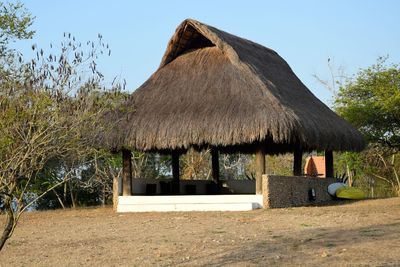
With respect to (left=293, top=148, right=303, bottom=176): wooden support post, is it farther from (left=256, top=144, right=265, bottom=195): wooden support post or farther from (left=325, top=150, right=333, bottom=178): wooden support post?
(left=256, top=144, right=265, bottom=195): wooden support post

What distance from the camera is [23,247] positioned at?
929cm

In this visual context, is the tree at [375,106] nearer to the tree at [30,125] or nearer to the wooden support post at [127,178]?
the wooden support post at [127,178]

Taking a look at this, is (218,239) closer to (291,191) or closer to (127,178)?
(291,191)

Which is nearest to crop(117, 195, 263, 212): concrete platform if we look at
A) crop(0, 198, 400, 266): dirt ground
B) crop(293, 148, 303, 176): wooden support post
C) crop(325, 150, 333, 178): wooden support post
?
crop(0, 198, 400, 266): dirt ground

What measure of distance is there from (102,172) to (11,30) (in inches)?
566

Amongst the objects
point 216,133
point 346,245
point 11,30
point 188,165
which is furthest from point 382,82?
point 11,30

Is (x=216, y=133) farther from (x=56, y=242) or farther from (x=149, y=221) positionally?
(x=56, y=242)

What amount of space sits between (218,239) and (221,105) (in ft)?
16.7

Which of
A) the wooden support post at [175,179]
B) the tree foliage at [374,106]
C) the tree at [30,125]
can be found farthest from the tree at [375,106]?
the tree at [30,125]

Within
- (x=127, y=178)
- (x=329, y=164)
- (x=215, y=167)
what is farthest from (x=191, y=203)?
(x=329, y=164)

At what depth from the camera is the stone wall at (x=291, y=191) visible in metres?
13.6

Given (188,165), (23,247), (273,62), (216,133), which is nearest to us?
(23,247)

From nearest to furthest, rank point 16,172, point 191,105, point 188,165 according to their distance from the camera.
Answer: point 16,172
point 191,105
point 188,165

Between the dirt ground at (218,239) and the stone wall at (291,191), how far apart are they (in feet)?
1.83
